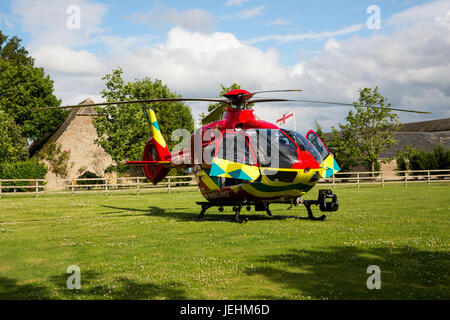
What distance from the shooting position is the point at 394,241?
992 centimetres

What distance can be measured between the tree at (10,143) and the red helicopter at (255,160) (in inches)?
1221

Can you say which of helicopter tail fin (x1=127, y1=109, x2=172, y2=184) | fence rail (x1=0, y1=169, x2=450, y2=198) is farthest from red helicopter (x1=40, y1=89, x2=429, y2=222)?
fence rail (x1=0, y1=169, x2=450, y2=198)

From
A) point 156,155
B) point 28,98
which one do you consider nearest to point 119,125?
point 28,98

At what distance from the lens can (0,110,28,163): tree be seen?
131ft

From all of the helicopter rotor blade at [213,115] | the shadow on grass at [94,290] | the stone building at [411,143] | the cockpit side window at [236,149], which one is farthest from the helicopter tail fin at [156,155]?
the stone building at [411,143]

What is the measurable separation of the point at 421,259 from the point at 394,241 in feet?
6.23

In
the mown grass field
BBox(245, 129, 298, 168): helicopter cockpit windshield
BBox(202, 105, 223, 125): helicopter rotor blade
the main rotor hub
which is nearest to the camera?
the mown grass field

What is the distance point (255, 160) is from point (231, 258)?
202 inches

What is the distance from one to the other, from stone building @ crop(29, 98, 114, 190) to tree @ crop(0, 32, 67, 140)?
7.35m

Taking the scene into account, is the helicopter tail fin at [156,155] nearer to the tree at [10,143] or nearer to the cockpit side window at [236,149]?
the cockpit side window at [236,149]

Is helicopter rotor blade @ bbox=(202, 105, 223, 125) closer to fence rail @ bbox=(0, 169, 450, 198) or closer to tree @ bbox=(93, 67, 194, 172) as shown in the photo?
fence rail @ bbox=(0, 169, 450, 198)

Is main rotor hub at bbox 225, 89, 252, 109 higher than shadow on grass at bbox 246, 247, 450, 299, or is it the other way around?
main rotor hub at bbox 225, 89, 252, 109

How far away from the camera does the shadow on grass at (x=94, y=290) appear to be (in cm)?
614

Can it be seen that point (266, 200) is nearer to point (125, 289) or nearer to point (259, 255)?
point (259, 255)
